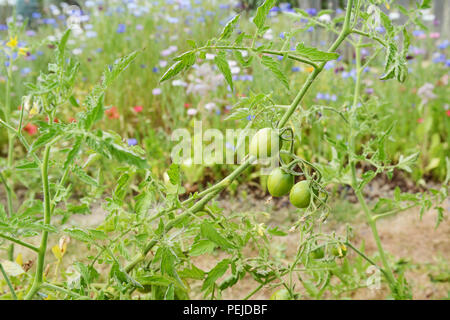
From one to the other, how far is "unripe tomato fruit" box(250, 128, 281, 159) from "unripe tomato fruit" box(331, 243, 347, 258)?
0.39 metres

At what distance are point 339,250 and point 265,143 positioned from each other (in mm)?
412

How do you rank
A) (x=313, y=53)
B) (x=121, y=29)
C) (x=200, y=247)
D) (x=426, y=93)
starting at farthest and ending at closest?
(x=121, y=29) → (x=426, y=93) → (x=200, y=247) → (x=313, y=53)

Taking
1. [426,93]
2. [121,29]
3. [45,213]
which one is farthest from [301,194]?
[121,29]

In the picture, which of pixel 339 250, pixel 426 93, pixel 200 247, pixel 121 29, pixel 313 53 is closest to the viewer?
pixel 313 53

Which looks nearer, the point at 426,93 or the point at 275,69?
the point at 275,69

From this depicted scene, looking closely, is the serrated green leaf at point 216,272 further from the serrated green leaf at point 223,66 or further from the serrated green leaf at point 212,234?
the serrated green leaf at point 223,66

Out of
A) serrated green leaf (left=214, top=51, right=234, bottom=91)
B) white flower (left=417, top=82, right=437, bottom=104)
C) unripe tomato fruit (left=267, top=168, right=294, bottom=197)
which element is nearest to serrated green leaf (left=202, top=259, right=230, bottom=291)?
unripe tomato fruit (left=267, top=168, right=294, bottom=197)

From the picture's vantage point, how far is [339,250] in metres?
1.04

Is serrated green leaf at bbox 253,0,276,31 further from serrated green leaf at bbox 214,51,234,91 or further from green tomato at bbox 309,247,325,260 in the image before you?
green tomato at bbox 309,247,325,260

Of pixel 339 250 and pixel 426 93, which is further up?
pixel 339 250

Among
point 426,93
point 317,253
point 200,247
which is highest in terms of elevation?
point 200,247

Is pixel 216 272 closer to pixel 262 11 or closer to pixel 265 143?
pixel 265 143
